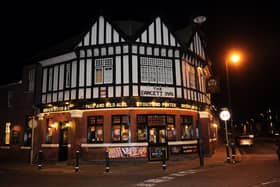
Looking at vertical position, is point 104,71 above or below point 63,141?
above

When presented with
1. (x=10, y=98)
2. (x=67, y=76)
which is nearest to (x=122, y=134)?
(x=67, y=76)

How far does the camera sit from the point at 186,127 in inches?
814

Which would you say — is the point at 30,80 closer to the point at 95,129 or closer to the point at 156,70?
the point at 95,129

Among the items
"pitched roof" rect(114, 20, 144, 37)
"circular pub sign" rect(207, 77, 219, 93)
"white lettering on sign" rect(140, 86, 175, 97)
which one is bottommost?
"white lettering on sign" rect(140, 86, 175, 97)

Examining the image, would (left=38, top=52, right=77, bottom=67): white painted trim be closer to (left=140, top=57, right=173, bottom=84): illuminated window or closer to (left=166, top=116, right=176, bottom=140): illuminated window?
(left=140, top=57, right=173, bottom=84): illuminated window

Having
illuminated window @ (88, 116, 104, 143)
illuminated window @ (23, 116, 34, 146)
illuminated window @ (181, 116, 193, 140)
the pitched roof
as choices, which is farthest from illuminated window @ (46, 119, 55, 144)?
illuminated window @ (181, 116, 193, 140)

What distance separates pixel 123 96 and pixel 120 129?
8.24 feet

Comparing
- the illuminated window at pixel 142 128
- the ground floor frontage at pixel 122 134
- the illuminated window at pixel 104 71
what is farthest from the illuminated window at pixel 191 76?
the illuminated window at pixel 104 71

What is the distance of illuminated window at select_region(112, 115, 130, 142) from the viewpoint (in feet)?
60.6

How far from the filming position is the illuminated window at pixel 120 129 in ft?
60.6

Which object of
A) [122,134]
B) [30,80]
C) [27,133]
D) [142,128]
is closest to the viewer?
[122,134]

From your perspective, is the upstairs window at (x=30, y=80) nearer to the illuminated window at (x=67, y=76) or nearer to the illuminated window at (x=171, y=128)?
the illuminated window at (x=67, y=76)

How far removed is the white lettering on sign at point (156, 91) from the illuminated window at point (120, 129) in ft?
7.67

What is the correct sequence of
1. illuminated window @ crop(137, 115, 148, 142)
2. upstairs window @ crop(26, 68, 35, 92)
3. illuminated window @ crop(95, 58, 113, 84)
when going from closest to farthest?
illuminated window @ crop(137, 115, 148, 142) → illuminated window @ crop(95, 58, 113, 84) → upstairs window @ crop(26, 68, 35, 92)
